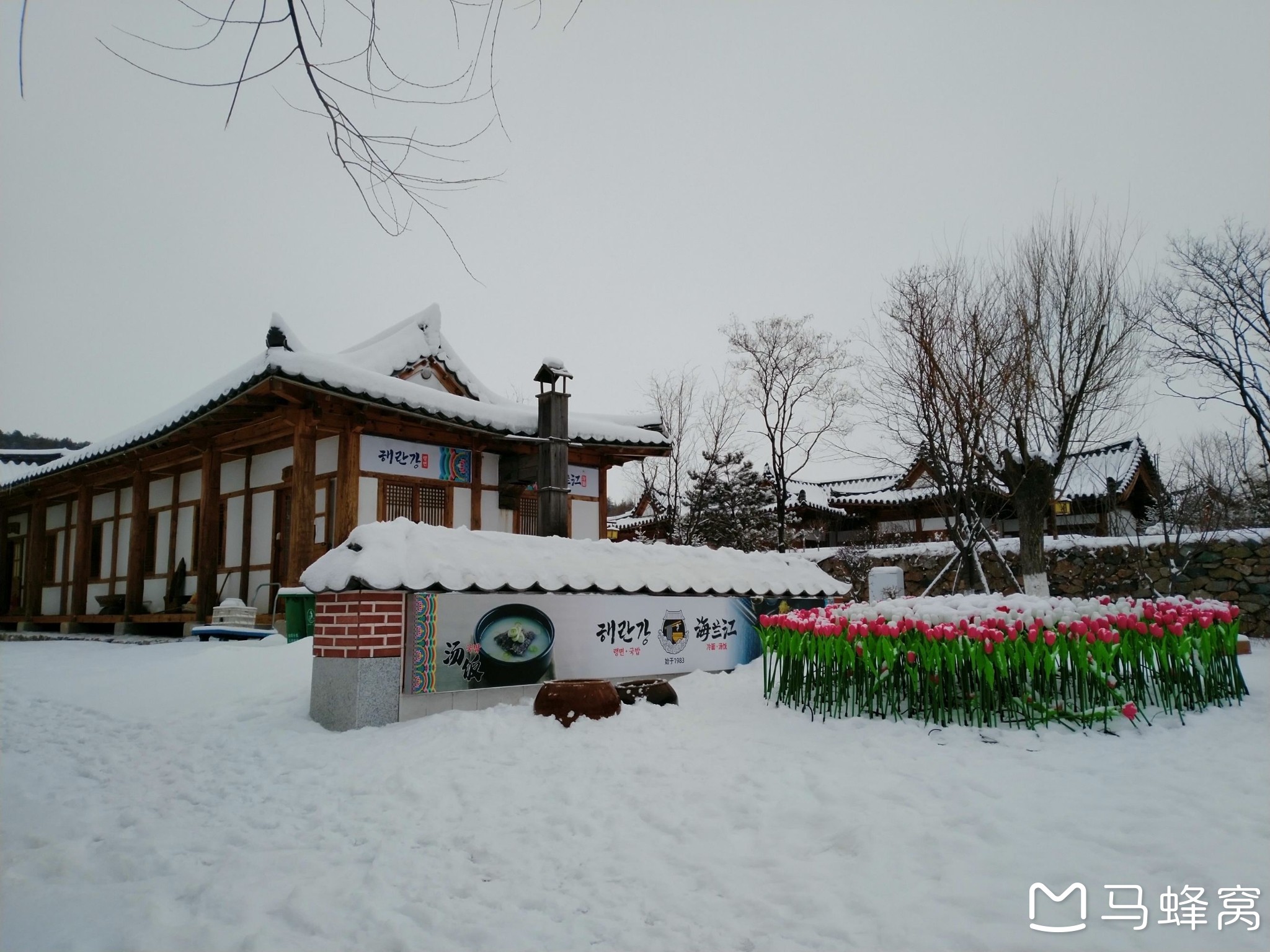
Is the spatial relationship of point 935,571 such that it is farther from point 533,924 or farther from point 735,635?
point 533,924

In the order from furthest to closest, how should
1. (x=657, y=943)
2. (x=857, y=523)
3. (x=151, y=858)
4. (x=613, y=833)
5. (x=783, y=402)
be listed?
(x=857, y=523) → (x=783, y=402) → (x=613, y=833) → (x=151, y=858) → (x=657, y=943)

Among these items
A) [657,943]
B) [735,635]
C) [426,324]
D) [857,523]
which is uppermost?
[426,324]

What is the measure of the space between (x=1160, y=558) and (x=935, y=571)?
3.64m

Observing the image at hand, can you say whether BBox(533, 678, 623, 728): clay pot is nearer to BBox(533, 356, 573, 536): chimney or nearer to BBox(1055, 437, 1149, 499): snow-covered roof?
BBox(533, 356, 573, 536): chimney

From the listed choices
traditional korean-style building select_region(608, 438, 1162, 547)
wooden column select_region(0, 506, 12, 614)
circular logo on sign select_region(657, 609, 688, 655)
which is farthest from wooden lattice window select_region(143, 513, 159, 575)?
traditional korean-style building select_region(608, 438, 1162, 547)

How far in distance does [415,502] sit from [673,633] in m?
5.30

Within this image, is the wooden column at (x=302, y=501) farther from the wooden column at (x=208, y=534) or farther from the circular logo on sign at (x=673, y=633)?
the circular logo on sign at (x=673, y=633)

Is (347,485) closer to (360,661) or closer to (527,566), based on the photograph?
(527,566)

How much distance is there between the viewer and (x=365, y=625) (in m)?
5.37

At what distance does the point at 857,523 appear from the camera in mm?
23141

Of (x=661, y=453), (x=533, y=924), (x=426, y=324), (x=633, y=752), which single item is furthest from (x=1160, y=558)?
(x=533, y=924)

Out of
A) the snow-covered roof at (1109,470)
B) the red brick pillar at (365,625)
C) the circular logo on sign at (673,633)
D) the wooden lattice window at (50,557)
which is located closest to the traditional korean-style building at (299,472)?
the wooden lattice window at (50,557)

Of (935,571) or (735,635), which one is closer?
(735,635)

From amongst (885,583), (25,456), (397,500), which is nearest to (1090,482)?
(885,583)
